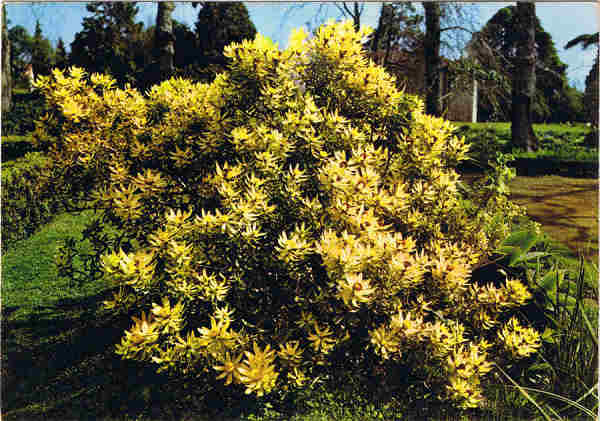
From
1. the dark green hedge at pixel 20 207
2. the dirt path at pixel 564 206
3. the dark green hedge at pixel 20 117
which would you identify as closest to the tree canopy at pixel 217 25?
the dark green hedge at pixel 20 207

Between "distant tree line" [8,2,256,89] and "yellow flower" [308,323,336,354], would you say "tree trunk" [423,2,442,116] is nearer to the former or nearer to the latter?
"distant tree line" [8,2,256,89]

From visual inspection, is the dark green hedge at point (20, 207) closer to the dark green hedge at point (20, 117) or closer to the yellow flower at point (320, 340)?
the yellow flower at point (320, 340)

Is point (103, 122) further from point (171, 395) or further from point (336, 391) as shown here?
point (336, 391)

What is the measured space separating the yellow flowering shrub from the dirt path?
11.0 ft

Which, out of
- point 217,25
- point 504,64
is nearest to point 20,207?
point 217,25

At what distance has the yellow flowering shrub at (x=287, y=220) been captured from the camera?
1870 millimetres

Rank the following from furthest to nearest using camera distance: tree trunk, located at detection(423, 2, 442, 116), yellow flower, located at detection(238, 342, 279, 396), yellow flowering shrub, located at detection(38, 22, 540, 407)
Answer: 1. tree trunk, located at detection(423, 2, 442, 116)
2. yellow flowering shrub, located at detection(38, 22, 540, 407)
3. yellow flower, located at detection(238, 342, 279, 396)

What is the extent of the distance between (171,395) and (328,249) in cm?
153

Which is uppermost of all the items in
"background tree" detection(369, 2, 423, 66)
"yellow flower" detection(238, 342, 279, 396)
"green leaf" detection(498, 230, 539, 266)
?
"background tree" detection(369, 2, 423, 66)

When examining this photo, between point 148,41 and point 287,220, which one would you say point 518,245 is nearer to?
point 287,220

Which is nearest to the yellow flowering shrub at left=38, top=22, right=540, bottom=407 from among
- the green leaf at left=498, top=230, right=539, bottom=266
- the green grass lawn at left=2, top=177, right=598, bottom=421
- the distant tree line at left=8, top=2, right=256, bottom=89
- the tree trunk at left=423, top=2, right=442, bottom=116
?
the green grass lawn at left=2, top=177, right=598, bottom=421

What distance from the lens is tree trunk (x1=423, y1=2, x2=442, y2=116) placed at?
6.97 meters

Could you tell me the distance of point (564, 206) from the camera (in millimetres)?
6188

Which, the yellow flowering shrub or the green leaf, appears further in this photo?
the green leaf
